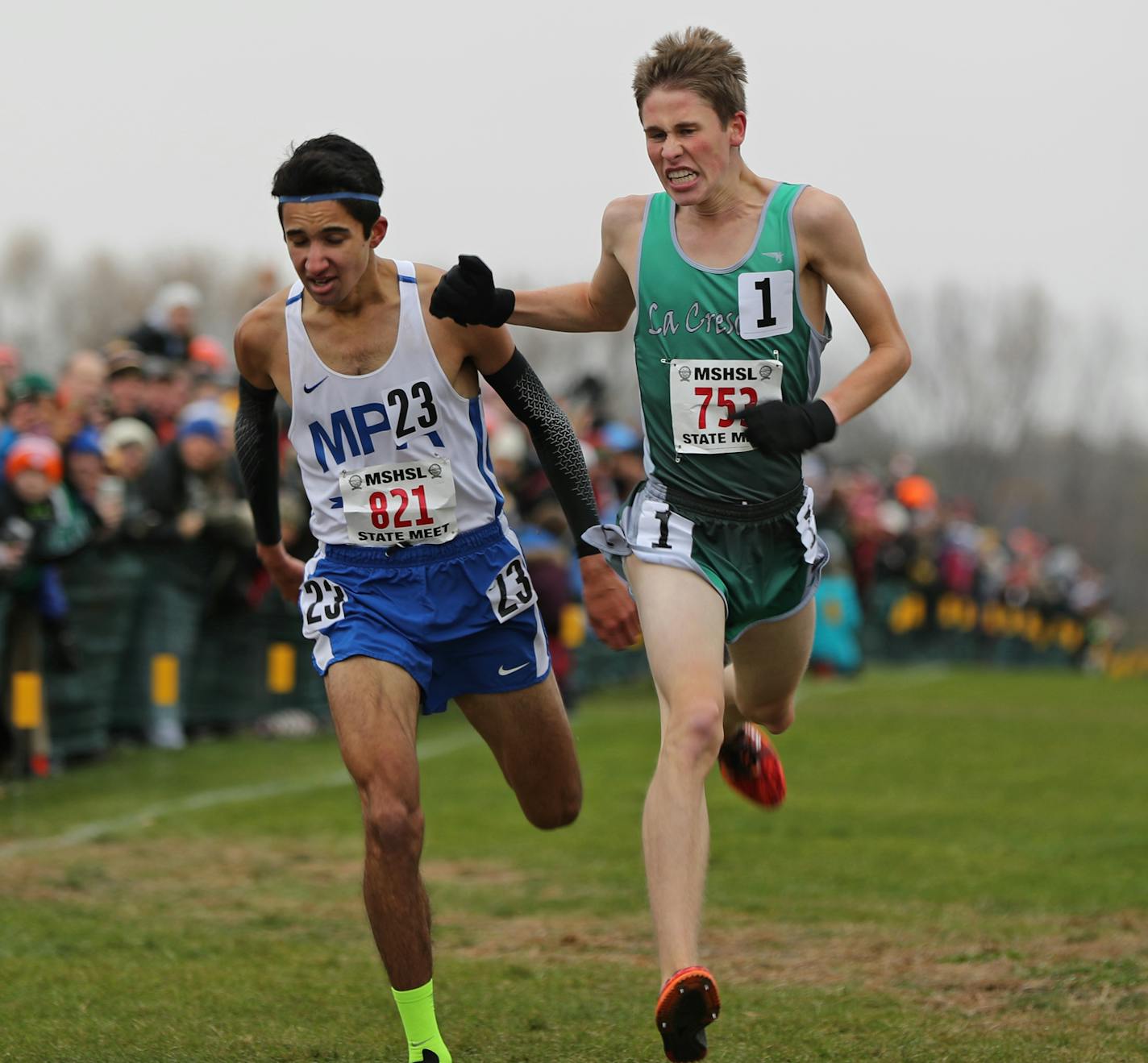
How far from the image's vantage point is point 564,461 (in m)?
6.25

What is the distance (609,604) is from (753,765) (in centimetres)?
147

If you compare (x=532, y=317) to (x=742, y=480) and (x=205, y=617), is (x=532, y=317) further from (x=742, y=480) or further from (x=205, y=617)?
(x=205, y=617)

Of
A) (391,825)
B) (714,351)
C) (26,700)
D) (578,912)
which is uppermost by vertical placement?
(714,351)

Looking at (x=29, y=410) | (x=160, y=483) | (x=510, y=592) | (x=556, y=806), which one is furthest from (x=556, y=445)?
(x=160, y=483)

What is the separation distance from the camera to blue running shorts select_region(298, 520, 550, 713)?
5809mm

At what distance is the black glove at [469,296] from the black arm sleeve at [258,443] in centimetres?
71

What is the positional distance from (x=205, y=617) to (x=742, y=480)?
30.6 feet

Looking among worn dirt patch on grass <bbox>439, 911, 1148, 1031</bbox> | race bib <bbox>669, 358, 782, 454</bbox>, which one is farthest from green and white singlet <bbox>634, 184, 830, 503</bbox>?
worn dirt patch on grass <bbox>439, 911, 1148, 1031</bbox>

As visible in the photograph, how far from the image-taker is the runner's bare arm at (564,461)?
601 centimetres

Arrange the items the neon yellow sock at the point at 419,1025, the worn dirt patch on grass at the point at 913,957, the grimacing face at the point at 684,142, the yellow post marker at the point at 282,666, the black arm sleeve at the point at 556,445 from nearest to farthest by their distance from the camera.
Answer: the neon yellow sock at the point at 419,1025
the grimacing face at the point at 684,142
the black arm sleeve at the point at 556,445
the worn dirt patch on grass at the point at 913,957
the yellow post marker at the point at 282,666

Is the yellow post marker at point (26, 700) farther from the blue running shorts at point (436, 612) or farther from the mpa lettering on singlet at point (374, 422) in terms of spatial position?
the mpa lettering on singlet at point (374, 422)

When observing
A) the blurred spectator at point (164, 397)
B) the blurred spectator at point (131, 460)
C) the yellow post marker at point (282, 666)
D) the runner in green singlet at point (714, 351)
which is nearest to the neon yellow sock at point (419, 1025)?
the runner in green singlet at point (714, 351)

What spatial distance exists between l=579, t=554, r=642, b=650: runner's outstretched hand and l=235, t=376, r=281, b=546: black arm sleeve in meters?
1.07

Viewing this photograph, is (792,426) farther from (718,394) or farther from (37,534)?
(37,534)
